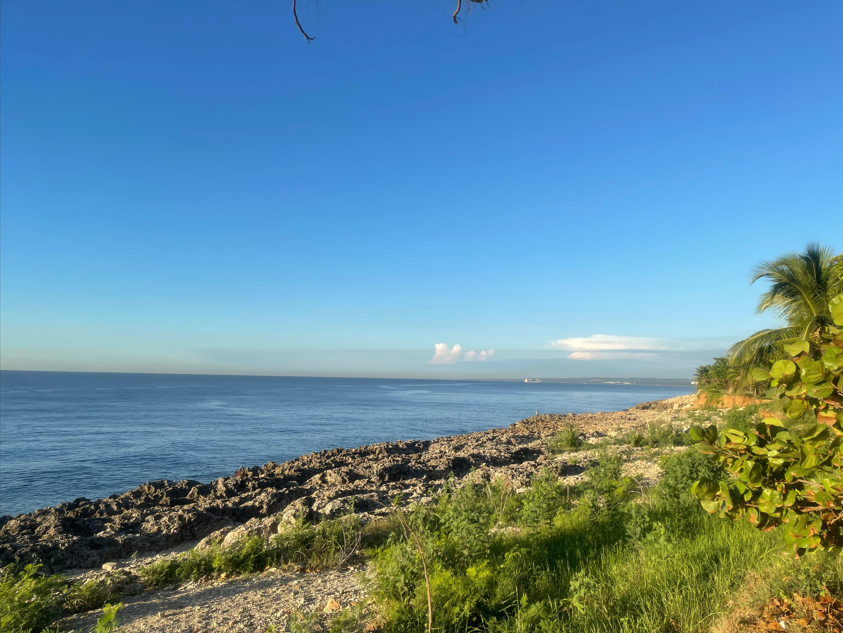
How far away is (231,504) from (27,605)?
7996 millimetres

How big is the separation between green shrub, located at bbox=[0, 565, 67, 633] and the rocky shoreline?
2715 millimetres

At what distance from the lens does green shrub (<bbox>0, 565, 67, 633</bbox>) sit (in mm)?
4246

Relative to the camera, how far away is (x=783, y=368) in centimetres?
216

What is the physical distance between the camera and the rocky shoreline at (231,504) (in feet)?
29.7

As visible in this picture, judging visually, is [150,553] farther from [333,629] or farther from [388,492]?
[333,629]

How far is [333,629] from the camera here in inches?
154

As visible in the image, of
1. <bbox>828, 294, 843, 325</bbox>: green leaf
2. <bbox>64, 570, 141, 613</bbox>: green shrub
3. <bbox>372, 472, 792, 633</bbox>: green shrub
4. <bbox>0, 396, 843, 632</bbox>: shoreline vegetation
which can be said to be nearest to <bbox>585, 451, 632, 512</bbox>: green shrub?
<bbox>0, 396, 843, 632</bbox>: shoreline vegetation

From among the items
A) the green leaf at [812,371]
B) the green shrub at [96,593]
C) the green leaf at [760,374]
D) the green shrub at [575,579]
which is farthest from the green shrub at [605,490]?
the green shrub at [96,593]

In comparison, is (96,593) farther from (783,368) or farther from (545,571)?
(783,368)

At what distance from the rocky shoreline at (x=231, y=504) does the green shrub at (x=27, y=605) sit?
2.71m

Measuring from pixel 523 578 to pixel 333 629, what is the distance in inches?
79.5

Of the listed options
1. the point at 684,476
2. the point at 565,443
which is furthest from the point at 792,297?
the point at 684,476

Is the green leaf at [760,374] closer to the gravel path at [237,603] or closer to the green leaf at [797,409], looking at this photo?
the green leaf at [797,409]

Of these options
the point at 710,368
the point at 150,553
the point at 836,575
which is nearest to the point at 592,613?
the point at 836,575
